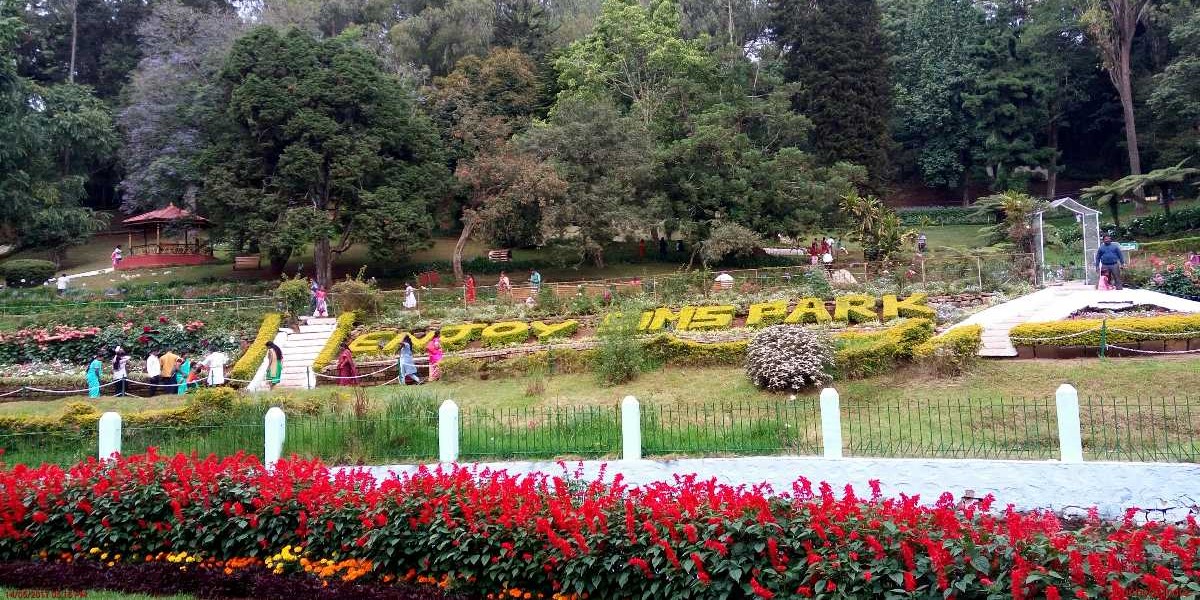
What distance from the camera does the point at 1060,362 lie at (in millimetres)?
17531

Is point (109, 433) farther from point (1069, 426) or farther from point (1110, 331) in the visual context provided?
point (1110, 331)

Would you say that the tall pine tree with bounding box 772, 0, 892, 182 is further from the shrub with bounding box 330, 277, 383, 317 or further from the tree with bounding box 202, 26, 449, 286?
the shrub with bounding box 330, 277, 383, 317

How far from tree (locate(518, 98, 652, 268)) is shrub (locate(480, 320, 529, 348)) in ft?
33.8

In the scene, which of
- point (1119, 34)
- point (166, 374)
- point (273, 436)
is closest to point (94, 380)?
point (166, 374)

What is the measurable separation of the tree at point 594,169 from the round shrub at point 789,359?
1636 centimetres

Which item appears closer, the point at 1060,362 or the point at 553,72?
the point at 1060,362

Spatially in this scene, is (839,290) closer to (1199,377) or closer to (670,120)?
(1199,377)

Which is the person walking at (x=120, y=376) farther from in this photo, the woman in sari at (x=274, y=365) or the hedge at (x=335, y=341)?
the hedge at (x=335, y=341)

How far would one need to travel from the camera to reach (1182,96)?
42938mm

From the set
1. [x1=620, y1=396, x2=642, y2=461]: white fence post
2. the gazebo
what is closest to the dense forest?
the gazebo

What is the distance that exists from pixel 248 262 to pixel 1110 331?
33396 millimetres

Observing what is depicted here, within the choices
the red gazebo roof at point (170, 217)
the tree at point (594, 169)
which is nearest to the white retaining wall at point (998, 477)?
the tree at point (594, 169)

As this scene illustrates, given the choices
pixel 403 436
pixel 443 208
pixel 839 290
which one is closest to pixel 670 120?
pixel 443 208

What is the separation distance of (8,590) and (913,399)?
1286cm
